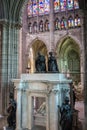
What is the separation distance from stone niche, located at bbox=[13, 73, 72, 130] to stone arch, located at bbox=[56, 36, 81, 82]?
16.9 metres

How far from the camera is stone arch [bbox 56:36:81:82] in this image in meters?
27.2

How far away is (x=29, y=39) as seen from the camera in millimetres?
26469

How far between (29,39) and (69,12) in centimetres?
587

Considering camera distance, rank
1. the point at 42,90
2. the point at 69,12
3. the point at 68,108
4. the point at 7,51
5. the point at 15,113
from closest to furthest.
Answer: the point at 68,108 → the point at 42,90 → the point at 15,113 → the point at 7,51 → the point at 69,12

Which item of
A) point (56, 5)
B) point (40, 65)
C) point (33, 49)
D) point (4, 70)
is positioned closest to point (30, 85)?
point (40, 65)

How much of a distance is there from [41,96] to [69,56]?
23493 mm

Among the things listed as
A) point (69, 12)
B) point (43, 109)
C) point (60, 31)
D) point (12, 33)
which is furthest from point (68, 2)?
point (43, 109)

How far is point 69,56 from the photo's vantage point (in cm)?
3195

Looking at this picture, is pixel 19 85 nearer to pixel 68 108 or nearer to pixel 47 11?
pixel 68 108

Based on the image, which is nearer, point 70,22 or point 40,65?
point 40,65

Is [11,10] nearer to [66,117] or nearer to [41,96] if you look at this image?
[41,96]

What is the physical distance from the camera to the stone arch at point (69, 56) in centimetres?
2720

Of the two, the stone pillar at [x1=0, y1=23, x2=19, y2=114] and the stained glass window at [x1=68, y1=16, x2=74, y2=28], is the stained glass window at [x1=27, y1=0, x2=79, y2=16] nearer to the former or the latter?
the stained glass window at [x1=68, y1=16, x2=74, y2=28]

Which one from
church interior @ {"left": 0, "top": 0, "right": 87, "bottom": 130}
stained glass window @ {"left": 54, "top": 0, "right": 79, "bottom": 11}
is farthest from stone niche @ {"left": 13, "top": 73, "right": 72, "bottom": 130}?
stained glass window @ {"left": 54, "top": 0, "right": 79, "bottom": 11}
